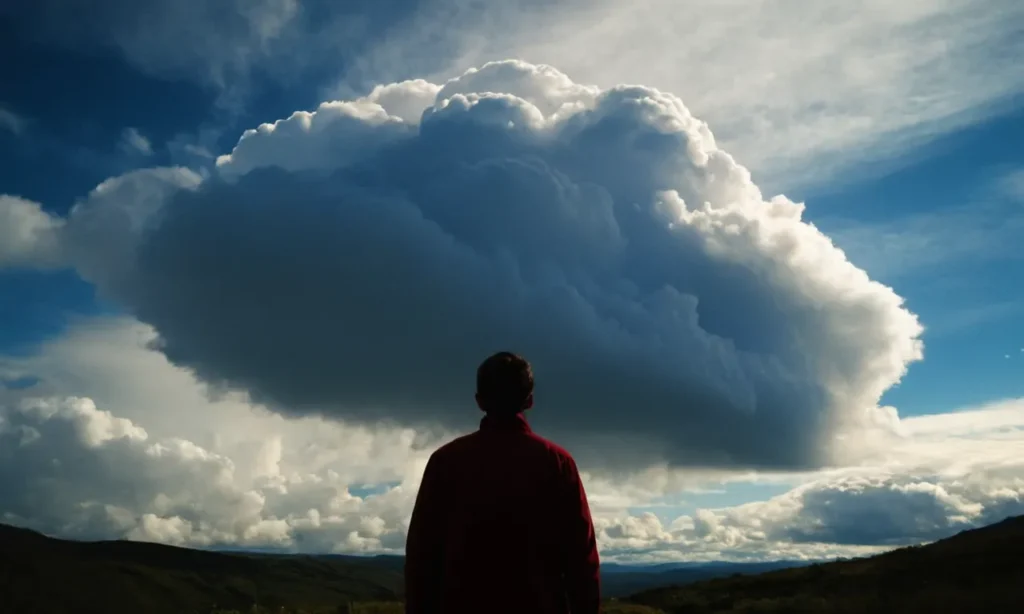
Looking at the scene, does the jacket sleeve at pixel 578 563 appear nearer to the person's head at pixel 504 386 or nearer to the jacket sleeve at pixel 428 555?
the person's head at pixel 504 386

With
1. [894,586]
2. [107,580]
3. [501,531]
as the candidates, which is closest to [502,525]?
[501,531]

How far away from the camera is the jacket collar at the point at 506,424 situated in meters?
5.31

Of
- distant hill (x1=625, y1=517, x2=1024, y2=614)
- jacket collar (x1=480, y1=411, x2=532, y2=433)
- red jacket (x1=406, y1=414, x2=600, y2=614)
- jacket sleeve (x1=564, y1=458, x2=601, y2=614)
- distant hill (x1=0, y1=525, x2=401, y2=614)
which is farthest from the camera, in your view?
distant hill (x1=0, y1=525, x2=401, y2=614)

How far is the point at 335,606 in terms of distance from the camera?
26984 mm

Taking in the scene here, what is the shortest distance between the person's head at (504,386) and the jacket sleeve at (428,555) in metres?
0.50

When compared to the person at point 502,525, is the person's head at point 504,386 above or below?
above

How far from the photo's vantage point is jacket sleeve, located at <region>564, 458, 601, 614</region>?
17.1ft

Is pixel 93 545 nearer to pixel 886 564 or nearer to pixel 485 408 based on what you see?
pixel 886 564

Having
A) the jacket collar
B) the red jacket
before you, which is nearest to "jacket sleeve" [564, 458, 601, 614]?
the red jacket

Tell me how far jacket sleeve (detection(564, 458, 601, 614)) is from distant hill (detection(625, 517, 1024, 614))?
26.4 meters

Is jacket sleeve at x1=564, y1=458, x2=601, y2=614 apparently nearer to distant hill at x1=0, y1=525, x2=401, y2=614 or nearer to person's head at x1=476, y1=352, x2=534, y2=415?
person's head at x1=476, y1=352, x2=534, y2=415

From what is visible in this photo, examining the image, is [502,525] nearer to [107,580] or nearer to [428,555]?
[428,555]

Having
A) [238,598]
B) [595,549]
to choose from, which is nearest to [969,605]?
[595,549]

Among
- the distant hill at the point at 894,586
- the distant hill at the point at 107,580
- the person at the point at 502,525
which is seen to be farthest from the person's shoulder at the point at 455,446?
the distant hill at the point at 107,580
